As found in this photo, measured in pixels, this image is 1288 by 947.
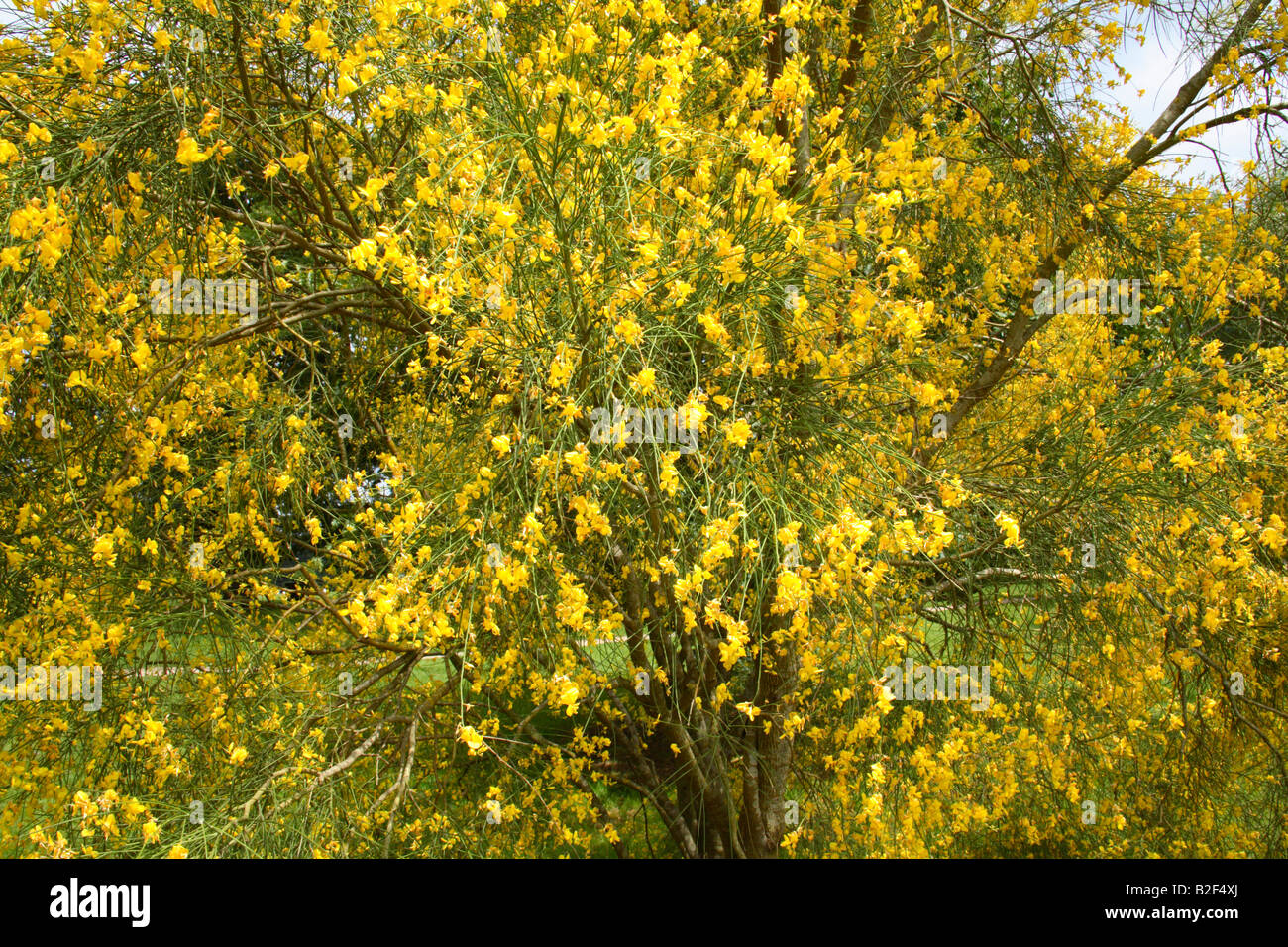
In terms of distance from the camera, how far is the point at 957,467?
374 centimetres

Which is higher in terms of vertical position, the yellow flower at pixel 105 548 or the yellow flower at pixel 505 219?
the yellow flower at pixel 505 219

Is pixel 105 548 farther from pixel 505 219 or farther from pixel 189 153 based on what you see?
pixel 505 219

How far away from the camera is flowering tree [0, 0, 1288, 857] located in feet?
7.20

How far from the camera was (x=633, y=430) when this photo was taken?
7.16 ft

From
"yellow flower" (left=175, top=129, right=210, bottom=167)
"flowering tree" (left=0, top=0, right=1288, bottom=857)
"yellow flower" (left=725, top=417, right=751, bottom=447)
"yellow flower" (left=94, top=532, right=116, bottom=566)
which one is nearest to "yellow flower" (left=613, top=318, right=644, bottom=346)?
"flowering tree" (left=0, top=0, right=1288, bottom=857)

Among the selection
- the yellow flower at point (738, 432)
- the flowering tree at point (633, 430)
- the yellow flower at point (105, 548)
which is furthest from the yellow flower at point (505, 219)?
the yellow flower at point (105, 548)

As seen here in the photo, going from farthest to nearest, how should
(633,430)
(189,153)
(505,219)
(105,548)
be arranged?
(105,548) → (633,430) → (189,153) → (505,219)

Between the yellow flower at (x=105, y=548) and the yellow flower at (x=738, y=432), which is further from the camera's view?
Result: the yellow flower at (x=105, y=548)

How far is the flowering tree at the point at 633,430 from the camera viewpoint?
7.20 ft

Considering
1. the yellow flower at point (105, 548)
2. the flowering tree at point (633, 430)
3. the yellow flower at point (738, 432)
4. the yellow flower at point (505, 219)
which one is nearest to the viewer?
the yellow flower at point (505, 219)

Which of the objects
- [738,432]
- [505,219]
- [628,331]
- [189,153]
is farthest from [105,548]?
[738,432]

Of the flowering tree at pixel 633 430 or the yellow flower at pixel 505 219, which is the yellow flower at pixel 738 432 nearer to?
the flowering tree at pixel 633 430
